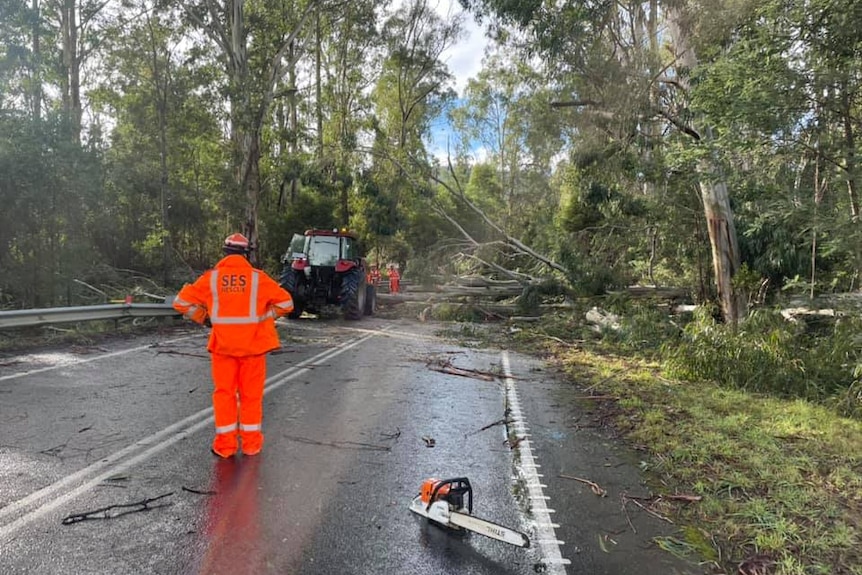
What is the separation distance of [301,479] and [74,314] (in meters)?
7.81

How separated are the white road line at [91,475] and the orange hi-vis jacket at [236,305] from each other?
950mm

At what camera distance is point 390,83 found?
34.8 metres

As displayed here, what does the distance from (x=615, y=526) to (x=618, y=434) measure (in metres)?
2.19

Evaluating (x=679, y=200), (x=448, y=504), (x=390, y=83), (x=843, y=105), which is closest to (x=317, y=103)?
(x=390, y=83)

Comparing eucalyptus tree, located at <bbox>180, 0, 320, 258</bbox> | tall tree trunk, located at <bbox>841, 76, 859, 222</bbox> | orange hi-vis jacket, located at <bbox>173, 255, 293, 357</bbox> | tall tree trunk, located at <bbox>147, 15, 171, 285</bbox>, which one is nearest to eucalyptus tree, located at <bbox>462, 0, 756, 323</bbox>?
tall tree trunk, located at <bbox>841, 76, 859, 222</bbox>

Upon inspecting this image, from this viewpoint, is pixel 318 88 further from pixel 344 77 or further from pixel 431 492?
pixel 431 492

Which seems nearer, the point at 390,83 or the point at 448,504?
the point at 448,504

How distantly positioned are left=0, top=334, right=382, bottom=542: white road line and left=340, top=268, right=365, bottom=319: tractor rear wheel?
358 inches

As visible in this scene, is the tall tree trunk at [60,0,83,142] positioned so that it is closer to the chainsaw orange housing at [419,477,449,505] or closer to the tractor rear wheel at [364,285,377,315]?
the tractor rear wheel at [364,285,377,315]

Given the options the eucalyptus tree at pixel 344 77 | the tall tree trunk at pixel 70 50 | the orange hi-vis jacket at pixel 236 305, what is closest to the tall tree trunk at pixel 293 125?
the eucalyptus tree at pixel 344 77

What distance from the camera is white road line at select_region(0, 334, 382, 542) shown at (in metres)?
3.16

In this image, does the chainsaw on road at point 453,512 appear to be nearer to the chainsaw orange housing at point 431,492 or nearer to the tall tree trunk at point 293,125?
the chainsaw orange housing at point 431,492

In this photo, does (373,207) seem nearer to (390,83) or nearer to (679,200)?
(390,83)

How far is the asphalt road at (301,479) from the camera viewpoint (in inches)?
115
